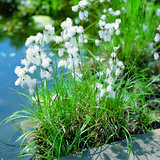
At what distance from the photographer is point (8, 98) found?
2633mm

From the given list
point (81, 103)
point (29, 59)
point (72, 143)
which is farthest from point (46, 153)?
point (29, 59)

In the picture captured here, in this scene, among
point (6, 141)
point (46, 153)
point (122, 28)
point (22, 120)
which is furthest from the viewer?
point (122, 28)

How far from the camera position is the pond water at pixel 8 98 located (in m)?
1.95

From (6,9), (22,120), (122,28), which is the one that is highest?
(6,9)

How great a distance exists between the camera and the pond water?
195 centimetres

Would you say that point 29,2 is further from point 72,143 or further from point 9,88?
point 72,143

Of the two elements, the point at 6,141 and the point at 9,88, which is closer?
the point at 6,141

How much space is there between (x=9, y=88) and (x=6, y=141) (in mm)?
804

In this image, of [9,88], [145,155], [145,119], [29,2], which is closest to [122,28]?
[145,119]

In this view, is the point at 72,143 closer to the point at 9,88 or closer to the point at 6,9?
the point at 9,88

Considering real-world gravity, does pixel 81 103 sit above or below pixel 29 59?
below

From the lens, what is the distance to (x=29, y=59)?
1.63 metres

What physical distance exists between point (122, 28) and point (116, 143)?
1.32 m

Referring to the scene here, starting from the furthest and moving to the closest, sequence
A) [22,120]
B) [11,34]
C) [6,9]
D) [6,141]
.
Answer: [6,9] → [11,34] → [22,120] → [6,141]
